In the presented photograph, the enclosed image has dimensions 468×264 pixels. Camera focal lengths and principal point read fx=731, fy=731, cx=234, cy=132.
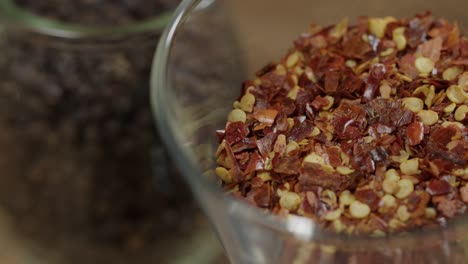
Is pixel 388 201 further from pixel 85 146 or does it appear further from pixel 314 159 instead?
pixel 85 146

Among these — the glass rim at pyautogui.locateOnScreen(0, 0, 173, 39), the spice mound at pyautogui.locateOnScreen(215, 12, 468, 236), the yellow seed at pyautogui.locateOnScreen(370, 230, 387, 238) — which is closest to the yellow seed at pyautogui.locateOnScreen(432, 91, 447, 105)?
the spice mound at pyautogui.locateOnScreen(215, 12, 468, 236)

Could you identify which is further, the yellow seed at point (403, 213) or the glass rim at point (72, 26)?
the glass rim at point (72, 26)

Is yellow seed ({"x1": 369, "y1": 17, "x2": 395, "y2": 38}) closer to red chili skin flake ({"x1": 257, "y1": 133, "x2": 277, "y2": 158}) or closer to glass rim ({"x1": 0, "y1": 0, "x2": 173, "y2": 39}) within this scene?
red chili skin flake ({"x1": 257, "y1": 133, "x2": 277, "y2": 158})

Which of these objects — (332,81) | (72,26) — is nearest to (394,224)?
(332,81)

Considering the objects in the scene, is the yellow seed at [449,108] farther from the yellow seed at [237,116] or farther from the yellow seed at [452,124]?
the yellow seed at [237,116]

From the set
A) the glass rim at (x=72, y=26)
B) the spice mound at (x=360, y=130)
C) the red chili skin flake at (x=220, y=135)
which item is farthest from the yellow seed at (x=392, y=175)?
the glass rim at (x=72, y=26)

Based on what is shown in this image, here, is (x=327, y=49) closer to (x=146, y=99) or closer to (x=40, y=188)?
(x=146, y=99)
